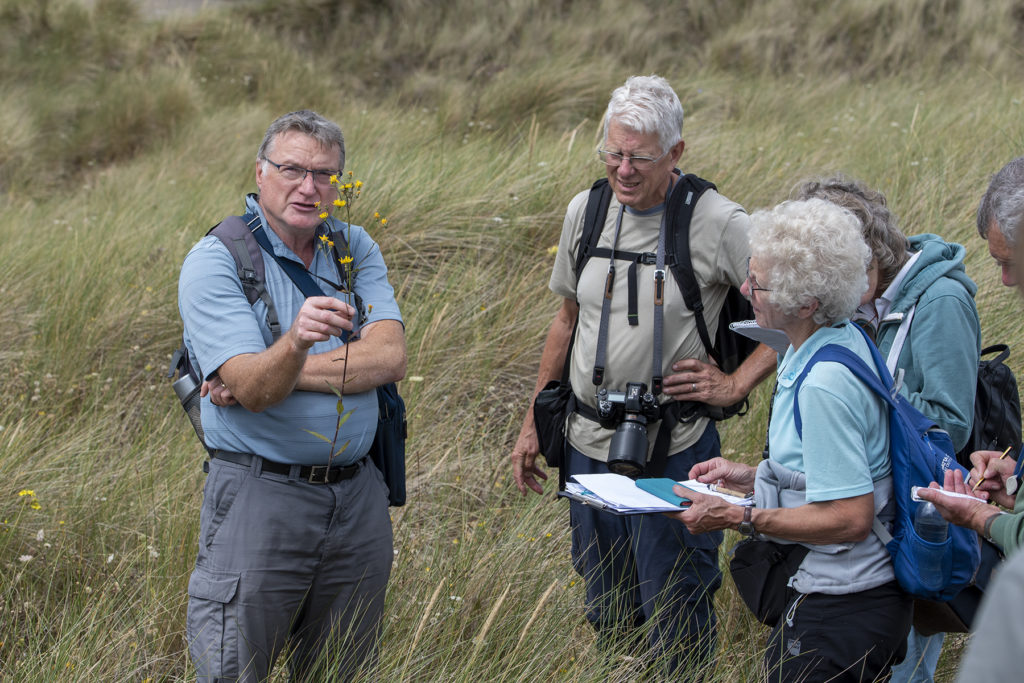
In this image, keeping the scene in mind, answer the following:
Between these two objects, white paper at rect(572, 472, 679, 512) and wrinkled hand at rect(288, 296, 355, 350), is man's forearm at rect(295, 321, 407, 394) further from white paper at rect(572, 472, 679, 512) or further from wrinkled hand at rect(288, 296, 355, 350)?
white paper at rect(572, 472, 679, 512)

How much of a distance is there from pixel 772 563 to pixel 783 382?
0.46 metres

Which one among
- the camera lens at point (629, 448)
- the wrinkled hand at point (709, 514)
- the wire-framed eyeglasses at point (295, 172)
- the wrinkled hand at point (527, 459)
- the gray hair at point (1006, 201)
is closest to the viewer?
the wrinkled hand at point (709, 514)

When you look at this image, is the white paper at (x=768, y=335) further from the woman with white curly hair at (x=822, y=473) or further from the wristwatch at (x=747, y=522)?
the wristwatch at (x=747, y=522)

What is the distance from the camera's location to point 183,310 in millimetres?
2645

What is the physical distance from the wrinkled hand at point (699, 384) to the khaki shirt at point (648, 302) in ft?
0.17

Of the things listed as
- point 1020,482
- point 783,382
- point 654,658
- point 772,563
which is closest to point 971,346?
point 1020,482

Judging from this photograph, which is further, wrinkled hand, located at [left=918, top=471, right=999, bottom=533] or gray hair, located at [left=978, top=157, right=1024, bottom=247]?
gray hair, located at [left=978, top=157, right=1024, bottom=247]

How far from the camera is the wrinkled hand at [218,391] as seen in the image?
256 cm

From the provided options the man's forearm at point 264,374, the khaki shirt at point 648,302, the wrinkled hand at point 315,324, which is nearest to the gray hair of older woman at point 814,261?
the khaki shirt at point 648,302

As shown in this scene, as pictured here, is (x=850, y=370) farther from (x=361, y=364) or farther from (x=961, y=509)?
(x=361, y=364)

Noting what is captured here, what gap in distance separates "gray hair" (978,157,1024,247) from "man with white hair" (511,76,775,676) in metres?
0.66

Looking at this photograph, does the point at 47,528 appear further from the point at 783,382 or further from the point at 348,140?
the point at 348,140

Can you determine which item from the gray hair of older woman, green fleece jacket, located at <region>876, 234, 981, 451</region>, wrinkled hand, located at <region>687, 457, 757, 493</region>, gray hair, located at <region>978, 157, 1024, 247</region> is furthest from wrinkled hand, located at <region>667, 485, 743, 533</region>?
gray hair, located at <region>978, 157, 1024, 247</region>

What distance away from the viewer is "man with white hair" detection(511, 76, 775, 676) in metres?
3.04
